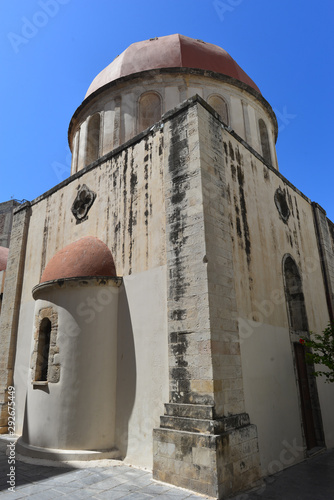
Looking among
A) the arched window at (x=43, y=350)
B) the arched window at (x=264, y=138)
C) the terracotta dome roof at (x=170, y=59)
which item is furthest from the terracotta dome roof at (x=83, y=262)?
the arched window at (x=264, y=138)

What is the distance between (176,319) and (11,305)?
6.02 metres

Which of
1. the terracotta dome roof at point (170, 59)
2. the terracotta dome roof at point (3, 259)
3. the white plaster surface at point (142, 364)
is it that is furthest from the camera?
the terracotta dome roof at point (3, 259)

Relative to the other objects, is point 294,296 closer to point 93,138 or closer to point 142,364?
point 142,364

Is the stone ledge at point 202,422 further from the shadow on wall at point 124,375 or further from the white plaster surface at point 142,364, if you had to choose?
the shadow on wall at point 124,375

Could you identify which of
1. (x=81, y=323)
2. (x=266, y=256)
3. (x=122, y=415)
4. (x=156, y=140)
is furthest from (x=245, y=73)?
(x=122, y=415)

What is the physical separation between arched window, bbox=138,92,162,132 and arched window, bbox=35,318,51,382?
5728mm

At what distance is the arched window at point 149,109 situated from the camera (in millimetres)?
9717

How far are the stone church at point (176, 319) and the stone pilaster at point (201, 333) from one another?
0.02m

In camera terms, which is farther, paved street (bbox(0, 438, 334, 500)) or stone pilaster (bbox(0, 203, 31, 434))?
stone pilaster (bbox(0, 203, 31, 434))

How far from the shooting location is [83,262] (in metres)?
7.07

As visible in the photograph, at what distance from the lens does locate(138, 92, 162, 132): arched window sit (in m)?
9.72

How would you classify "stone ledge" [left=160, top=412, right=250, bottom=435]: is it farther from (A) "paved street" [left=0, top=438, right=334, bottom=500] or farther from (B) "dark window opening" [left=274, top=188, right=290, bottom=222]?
(B) "dark window opening" [left=274, top=188, right=290, bottom=222]

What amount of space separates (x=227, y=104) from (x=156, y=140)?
395cm

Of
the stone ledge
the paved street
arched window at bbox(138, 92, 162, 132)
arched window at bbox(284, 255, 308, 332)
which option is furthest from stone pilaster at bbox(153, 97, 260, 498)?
arched window at bbox(138, 92, 162, 132)
